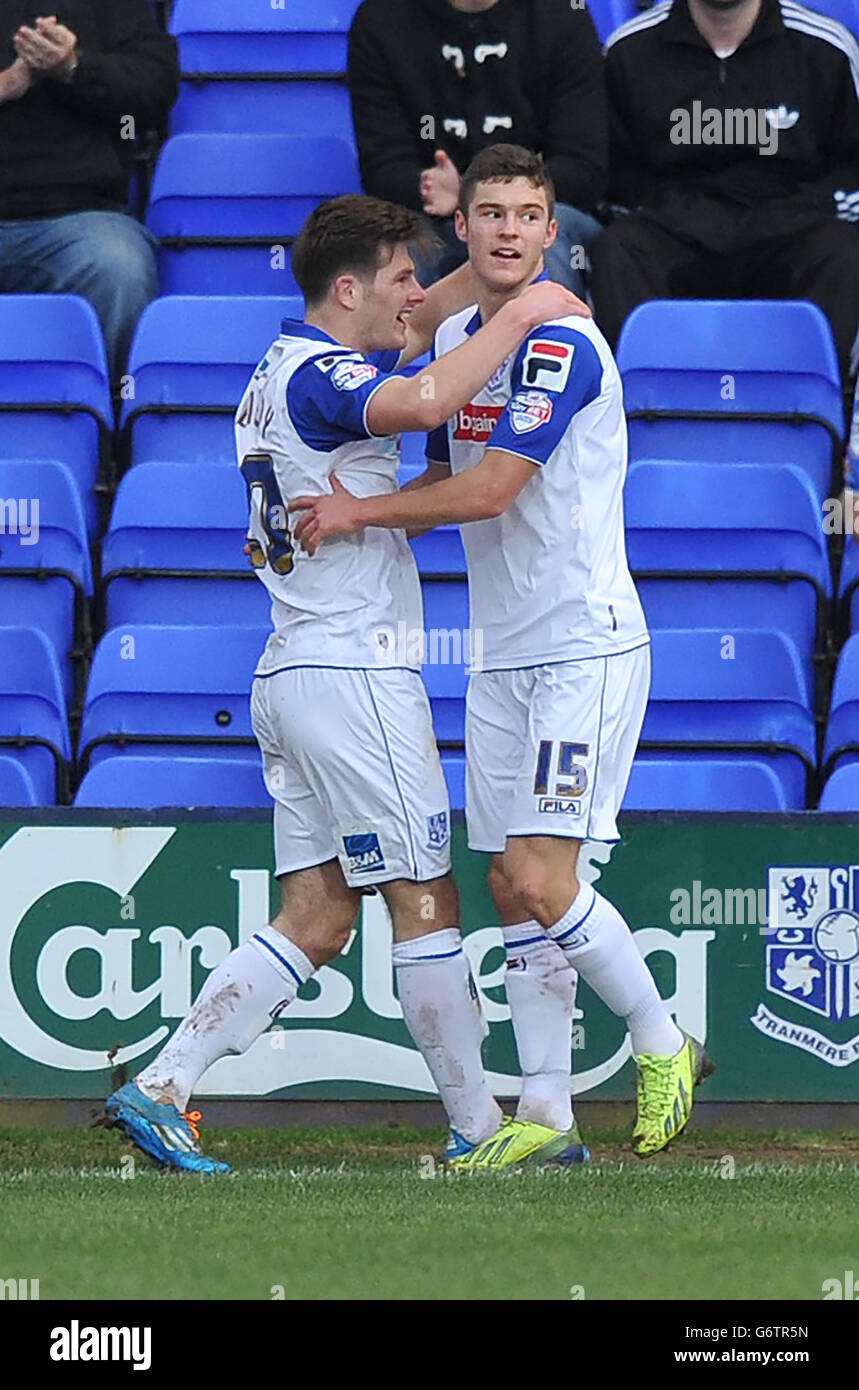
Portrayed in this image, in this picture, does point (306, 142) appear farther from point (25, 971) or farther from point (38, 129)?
point (25, 971)

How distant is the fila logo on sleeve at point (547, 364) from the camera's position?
5.22 meters

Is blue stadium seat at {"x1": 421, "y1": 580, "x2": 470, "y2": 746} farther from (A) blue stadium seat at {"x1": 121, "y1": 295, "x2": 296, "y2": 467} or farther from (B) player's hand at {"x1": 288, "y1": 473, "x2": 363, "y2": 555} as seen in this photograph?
(B) player's hand at {"x1": 288, "y1": 473, "x2": 363, "y2": 555}

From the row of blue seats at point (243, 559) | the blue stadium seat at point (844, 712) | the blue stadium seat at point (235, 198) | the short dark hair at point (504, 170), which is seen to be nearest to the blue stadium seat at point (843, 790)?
the blue stadium seat at point (844, 712)

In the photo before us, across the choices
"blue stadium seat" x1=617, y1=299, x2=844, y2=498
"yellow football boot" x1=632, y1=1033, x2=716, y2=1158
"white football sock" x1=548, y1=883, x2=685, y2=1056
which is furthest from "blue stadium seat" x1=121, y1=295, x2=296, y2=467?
"yellow football boot" x1=632, y1=1033, x2=716, y2=1158

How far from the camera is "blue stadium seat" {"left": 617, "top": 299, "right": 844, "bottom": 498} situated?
7781mm

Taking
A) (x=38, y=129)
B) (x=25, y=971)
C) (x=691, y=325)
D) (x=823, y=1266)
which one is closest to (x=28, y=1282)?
(x=823, y=1266)

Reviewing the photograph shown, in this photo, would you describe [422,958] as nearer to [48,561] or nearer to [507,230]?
[507,230]

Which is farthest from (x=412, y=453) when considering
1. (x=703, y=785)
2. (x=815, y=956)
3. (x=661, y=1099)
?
(x=661, y=1099)

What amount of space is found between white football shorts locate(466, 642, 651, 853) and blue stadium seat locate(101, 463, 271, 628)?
6.88ft

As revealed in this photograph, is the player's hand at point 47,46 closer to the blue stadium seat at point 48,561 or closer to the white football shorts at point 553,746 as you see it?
the blue stadium seat at point 48,561

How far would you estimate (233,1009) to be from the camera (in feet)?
17.5

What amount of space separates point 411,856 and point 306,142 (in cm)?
447

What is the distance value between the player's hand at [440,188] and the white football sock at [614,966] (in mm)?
3229

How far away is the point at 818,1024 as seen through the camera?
20.8ft
